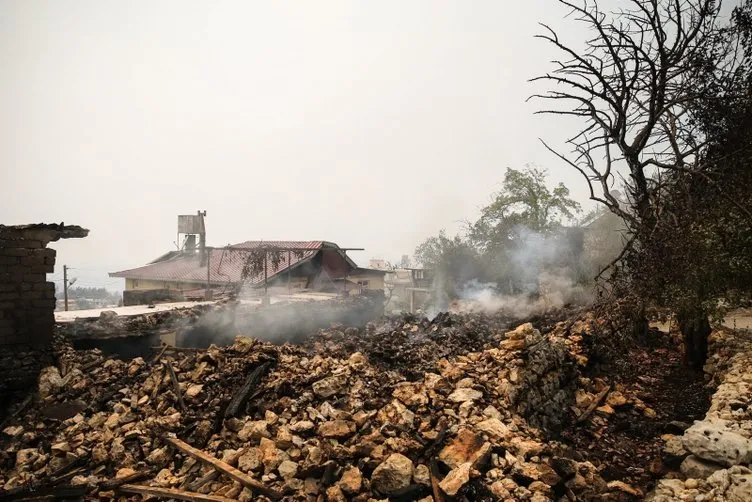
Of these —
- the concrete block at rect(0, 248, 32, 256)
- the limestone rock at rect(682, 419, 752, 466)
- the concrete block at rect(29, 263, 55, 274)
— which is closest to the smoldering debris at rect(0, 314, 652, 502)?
the limestone rock at rect(682, 419, 752, 466)

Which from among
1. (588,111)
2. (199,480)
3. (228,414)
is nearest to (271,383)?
(228,414)

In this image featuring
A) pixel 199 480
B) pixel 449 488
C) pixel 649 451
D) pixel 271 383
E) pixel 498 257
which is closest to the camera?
pixel 449 488

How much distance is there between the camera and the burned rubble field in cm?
486

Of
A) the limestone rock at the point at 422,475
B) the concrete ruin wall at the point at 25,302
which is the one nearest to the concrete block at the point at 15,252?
the concrete ruin wall at the point at 25,302

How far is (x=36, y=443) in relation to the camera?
608 centimetres

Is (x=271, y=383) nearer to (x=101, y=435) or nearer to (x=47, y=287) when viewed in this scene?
(x=101, y=435)

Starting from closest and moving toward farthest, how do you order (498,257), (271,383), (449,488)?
(449,488) → (271,383) → (498,257)

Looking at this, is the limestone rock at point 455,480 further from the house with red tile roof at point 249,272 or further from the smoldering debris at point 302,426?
the house with red tile roof at point 249,272

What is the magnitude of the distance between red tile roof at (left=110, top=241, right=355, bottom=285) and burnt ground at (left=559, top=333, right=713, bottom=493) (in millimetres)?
13948

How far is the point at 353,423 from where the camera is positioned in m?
5.72

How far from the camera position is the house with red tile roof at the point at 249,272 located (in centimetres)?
1823

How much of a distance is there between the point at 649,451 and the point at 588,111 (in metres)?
5.29

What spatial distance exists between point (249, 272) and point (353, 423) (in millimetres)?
15562

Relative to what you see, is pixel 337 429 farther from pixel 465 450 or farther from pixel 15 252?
pixel 15 252
